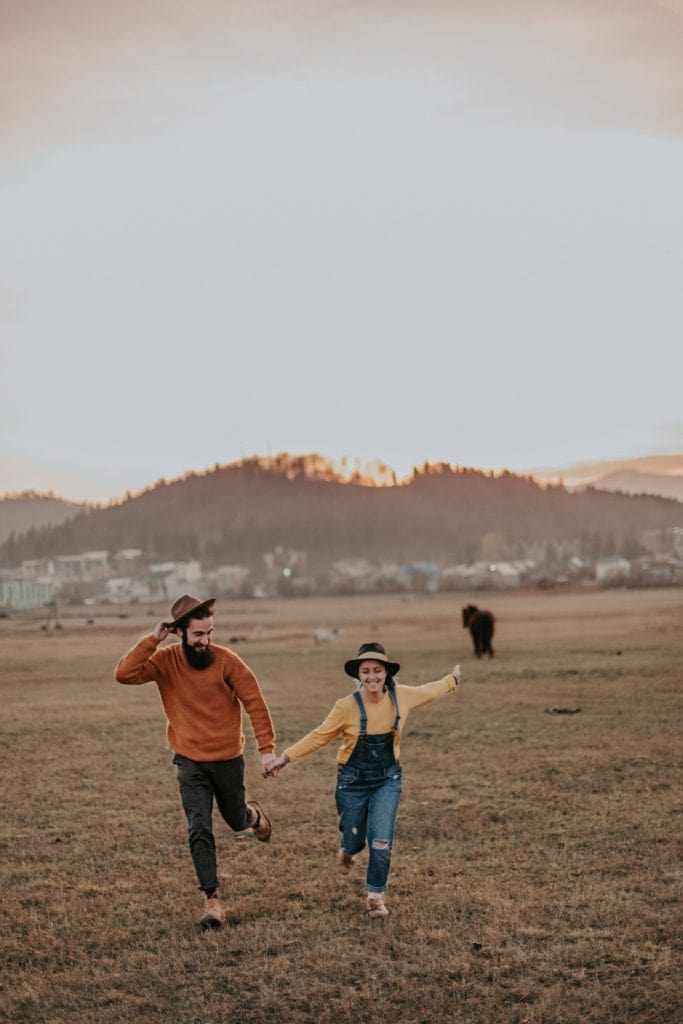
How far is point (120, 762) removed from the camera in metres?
13.4

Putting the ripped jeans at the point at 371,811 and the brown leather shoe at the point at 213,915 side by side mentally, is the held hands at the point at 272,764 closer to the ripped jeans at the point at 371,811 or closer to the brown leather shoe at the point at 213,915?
the ripped jeans at the point at 371,811

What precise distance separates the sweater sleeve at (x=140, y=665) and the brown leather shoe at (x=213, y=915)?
4.97 ft

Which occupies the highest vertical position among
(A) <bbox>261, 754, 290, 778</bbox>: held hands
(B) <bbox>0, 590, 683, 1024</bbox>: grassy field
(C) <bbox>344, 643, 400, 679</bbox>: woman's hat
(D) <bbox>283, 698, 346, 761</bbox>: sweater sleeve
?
(C) <bbox>344, 643, 400, 679</bbox>: woman's hat

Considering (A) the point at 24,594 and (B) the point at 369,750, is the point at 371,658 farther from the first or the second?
(A) the point at 24,594

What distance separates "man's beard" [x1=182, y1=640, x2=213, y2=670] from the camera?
6.82 meters

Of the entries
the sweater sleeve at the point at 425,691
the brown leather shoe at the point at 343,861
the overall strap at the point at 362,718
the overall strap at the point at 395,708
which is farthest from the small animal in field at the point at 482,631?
the overall strap at the point at 362,718

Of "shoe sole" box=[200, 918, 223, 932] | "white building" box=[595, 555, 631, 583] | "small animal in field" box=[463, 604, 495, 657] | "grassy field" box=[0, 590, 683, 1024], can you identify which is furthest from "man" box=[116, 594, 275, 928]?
"white building" box=[595, 555, 631, 583]

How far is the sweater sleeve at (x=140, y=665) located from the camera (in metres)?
6.75

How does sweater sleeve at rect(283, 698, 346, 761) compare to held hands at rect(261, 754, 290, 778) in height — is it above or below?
above

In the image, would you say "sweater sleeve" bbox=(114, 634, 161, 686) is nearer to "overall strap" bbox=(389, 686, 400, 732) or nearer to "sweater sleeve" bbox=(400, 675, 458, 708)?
"overall strap" bbox=(389, 686, 400, 732)

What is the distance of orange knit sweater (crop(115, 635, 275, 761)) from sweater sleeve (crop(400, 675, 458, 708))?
1.00 meters

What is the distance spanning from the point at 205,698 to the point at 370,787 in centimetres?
131

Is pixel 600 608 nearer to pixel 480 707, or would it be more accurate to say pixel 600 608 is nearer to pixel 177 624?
pixel 480 707

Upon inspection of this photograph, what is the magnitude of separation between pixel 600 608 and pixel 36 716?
149 ft
